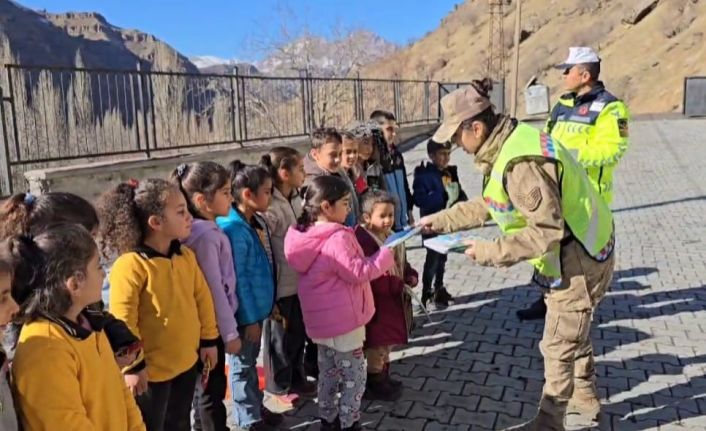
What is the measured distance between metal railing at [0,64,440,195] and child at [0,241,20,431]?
564 centimetres

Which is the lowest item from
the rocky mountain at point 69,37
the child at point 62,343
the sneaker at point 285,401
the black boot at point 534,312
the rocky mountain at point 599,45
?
the sneaker at point 285,401

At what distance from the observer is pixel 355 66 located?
94.5ft

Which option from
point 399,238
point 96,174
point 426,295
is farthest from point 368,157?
point 96,174

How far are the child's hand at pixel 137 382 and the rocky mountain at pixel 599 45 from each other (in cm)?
3479

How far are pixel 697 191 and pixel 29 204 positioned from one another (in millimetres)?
11966

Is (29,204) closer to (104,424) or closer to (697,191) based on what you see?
(104,424)

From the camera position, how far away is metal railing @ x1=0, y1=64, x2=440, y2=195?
23.2ft

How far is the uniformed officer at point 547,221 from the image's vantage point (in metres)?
2.88

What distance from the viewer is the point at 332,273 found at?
3.25 m

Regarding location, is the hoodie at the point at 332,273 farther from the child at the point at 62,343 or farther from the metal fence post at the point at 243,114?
the metal fence post at the point at 243,114

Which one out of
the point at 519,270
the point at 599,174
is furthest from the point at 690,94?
the point at 599,174

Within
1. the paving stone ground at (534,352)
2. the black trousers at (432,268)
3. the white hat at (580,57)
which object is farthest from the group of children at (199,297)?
the white hat at (580,57)

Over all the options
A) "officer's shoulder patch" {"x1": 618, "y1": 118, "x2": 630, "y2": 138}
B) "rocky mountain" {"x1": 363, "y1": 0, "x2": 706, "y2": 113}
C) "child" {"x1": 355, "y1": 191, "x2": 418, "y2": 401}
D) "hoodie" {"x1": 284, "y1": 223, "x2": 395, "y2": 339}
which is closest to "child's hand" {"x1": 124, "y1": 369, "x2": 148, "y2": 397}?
"hoodie" {"x1": 284, "y1": 223, "x2": 395, "y2": 339}

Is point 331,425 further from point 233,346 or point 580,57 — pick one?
point 580,57
